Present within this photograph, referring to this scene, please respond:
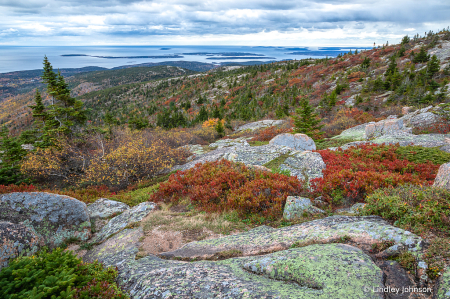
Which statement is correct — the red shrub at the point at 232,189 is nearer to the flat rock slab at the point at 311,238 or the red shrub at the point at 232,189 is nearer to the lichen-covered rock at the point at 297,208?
the lichen-covered rock at the point at 297,208

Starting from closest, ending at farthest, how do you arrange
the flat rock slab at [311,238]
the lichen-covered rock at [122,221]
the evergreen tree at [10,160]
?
1. the flat rock slab at [311,238]
2. the lichen-covered rock at [122,221]
3. the evergreen tree at [10,160]

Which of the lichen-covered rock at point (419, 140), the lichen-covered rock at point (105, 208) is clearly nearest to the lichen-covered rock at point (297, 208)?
the lichen-covered rock at point (105, 208)

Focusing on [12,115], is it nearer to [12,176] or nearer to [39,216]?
[12,176]

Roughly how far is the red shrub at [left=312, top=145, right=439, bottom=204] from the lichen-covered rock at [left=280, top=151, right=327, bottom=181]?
1.52 ft

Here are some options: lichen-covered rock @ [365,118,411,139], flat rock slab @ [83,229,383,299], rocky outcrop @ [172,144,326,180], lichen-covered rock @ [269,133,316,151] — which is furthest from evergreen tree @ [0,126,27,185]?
lichen-covered rock @ [365,118,411,139]

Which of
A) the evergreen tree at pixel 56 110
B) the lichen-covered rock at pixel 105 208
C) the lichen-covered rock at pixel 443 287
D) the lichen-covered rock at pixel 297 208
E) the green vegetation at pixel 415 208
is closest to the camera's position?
the lichen-covered rock at pixel 443 287

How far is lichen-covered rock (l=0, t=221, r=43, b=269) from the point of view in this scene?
17.4 feet

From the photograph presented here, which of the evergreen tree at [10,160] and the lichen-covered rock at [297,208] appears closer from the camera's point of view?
the lichen-covered rock at [297,208]

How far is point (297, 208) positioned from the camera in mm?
6875

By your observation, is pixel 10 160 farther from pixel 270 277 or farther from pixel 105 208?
pixel 270 277

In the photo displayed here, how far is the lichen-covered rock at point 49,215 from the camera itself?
7309 millimetres

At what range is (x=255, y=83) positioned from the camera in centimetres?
9412

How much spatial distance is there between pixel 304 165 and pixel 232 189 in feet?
15.7

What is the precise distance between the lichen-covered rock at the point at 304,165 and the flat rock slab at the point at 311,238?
16.1 ft
